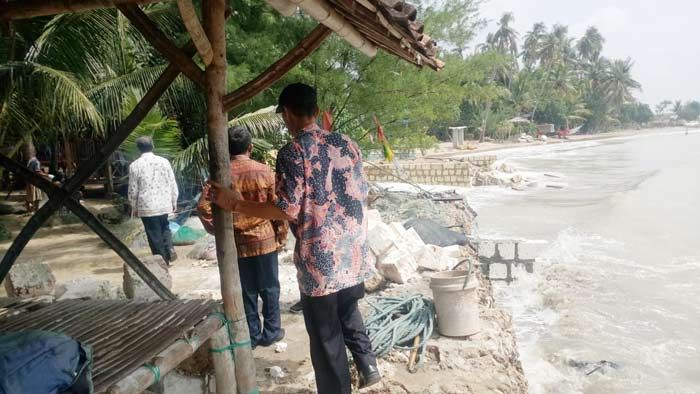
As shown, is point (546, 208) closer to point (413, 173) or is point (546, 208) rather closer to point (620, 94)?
point (413, 173)

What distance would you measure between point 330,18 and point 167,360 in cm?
162

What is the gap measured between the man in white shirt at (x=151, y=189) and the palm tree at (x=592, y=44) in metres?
81.3

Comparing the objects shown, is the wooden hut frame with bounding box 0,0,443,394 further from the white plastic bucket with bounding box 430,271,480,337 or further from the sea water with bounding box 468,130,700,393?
the sea water with bounding box 468,130,700,393

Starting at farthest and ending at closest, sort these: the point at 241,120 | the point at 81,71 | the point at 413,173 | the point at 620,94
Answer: the point at 620,94 < the point at 413,173 < the point at 241,120 < the point at 81,71

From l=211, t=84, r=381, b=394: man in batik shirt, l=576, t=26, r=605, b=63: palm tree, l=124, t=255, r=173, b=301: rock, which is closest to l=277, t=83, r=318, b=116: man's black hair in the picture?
l=211, t=84, r=381, b=394: man in batik shirt

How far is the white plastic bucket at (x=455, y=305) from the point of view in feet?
13.9

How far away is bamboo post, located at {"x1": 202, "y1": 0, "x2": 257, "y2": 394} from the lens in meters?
2.28

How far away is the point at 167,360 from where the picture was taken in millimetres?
2197

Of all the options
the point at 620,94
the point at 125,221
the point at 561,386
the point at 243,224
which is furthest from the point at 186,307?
the point at 620,94

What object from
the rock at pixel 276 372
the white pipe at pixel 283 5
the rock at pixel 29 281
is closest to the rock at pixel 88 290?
the rock at pixel 29 281

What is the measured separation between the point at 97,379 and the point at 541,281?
9.20m

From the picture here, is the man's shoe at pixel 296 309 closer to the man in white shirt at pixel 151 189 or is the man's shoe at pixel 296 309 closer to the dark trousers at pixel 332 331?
the dark trousers at pixel 332 331

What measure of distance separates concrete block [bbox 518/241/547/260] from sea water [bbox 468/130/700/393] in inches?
7.9

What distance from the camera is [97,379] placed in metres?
1.89
